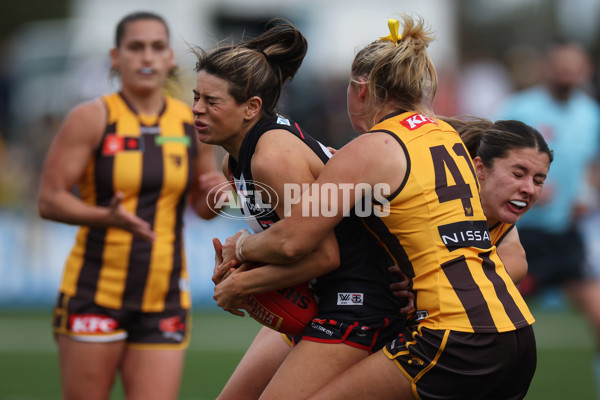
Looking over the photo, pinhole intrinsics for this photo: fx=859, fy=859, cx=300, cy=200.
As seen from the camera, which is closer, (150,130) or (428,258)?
(428,258)

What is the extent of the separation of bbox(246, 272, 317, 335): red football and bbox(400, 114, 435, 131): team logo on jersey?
2.89 ft

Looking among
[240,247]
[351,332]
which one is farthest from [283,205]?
[351,332]

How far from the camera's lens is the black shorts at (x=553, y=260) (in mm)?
6938

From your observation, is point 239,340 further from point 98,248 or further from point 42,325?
point 98,248

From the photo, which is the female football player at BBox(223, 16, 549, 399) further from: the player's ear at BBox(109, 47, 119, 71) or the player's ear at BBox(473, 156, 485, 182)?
the player's ear at BBox(109, 47, 119, 71)

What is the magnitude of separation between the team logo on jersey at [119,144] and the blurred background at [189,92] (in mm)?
3260

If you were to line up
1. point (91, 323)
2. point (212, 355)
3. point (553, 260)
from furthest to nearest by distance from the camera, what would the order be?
point (212, 355)
point (553, 260)
point (91, 323)

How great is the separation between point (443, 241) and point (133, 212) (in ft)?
7.32

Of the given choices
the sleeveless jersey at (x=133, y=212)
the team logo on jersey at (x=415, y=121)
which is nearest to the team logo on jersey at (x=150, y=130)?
the sleeveless jersey at (x=133, y=212)

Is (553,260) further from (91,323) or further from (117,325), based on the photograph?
(91,323)

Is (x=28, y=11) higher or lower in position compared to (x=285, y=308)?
lower

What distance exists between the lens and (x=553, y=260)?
7.03 m

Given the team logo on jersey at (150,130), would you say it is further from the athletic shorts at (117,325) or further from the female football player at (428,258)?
the female football player at (428,258)

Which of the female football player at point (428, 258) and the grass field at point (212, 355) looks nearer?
the female football player at point (428, 258)
